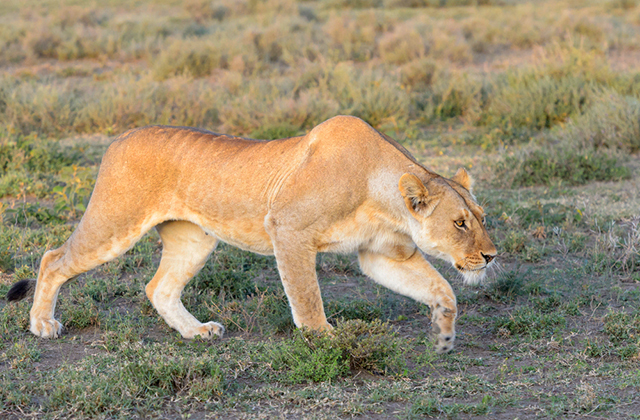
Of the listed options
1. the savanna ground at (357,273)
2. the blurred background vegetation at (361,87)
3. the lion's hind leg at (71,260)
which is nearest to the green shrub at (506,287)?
the savanna ground at (357,273)

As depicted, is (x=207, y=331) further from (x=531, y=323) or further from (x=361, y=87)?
(x=361, y=87)

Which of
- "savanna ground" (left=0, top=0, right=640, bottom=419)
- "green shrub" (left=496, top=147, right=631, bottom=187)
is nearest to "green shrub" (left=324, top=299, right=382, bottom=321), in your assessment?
"savanna ground" (left=0, top=0, right=640, bottom=419)

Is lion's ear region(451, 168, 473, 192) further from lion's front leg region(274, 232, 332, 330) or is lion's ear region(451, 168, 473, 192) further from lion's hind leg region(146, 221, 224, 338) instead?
lion's hind leg region(146, 221, 224, 338)

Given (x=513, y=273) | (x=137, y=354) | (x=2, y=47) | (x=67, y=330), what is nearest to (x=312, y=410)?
(x=137, y=354)

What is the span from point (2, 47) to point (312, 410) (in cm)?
1581

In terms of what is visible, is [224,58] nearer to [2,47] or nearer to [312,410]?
[2,47]

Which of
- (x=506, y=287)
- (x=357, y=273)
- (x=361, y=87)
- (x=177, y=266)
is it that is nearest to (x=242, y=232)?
(x=177, y=266)

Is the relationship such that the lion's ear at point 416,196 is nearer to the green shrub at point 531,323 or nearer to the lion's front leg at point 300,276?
the lion's front leg at point 300,276

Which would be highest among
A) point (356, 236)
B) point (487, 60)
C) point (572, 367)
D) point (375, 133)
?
point (375, 133)

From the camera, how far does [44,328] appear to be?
4609 millimetres

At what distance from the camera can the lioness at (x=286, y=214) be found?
407 cm

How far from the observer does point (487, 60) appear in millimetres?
16797

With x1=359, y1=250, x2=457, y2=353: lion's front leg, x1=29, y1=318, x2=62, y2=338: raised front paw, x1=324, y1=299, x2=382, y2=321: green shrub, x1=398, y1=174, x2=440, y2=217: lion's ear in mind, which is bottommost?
x1=324, y1=299, x2=382, y2=321: green shrub

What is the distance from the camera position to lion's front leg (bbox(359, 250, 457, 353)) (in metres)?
4.19
